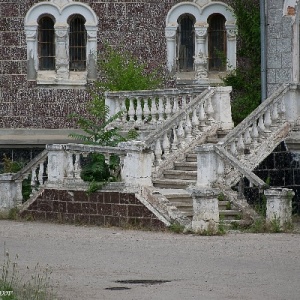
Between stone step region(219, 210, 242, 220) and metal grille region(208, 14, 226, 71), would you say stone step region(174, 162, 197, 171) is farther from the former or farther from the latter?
metal grille region(208, 14, 226, 71)

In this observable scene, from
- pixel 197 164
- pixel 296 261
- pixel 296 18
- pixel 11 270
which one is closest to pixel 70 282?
pixel 11 270

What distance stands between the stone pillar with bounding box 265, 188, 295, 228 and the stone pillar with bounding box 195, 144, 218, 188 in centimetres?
150

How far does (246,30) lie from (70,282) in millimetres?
14374

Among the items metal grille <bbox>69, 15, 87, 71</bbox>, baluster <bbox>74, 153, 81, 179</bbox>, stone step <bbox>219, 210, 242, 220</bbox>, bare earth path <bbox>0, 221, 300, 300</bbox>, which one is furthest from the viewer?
metal grille <bbox>69, 15, 87, 71</bbox>

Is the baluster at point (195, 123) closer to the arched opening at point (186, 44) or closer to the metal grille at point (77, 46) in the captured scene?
the arched opening at point (186, 44)

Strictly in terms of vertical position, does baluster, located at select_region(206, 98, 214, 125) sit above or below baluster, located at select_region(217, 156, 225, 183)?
above

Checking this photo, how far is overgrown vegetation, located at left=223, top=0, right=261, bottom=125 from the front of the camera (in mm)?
28500

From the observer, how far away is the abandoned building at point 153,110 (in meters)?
22.3

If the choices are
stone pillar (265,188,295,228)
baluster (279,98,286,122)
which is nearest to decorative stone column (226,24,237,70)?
baluster (279,98,286,122)

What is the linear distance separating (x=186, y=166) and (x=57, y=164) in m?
2.51

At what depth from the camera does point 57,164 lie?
23.8 metres

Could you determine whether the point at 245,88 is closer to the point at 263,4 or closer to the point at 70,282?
the point at 263,4

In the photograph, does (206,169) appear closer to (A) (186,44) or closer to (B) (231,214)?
(B) (231,214)

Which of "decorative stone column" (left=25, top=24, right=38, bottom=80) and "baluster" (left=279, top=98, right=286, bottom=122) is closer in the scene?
"baluster" (left=279, top=98, right=286, bottom=122)
